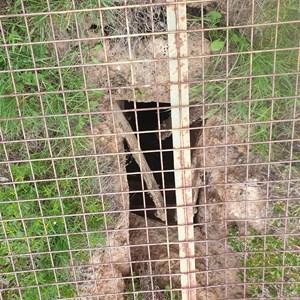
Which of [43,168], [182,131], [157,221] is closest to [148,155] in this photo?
[157,221]

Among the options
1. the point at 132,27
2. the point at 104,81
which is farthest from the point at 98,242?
the point at 132,27

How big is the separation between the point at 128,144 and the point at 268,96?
779 millimetres

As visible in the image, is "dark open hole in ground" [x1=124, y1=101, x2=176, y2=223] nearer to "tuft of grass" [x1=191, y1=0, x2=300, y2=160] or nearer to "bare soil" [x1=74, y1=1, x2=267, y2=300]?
"bare soil" [x1=74, y1=1, x2=267, y2=300]

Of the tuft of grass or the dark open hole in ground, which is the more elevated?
the tuft of grass

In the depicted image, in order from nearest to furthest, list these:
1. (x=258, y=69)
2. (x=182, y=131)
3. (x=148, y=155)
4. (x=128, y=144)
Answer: (x=182, y=131), (x=258, y=69), (x=128, y=144), (x=148, y=155)

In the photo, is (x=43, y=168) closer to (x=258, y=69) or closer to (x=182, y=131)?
(x=182, y=131)

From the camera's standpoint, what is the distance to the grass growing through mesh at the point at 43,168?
7.20 feet

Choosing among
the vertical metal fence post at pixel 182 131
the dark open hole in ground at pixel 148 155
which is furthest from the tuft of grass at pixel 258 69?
the dark open hole in ground at pixel 148 155

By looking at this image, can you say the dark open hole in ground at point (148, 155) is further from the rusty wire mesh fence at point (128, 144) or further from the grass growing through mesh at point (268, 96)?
the grass growing through mesh at point (268, 96)

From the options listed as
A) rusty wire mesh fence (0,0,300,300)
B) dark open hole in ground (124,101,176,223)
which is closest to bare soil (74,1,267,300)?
rusty wire mesh fence (0,0,300,300)

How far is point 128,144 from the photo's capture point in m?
2.57

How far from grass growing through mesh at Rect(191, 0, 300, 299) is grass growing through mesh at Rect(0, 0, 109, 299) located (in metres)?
0.60

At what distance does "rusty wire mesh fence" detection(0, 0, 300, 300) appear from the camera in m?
2.14

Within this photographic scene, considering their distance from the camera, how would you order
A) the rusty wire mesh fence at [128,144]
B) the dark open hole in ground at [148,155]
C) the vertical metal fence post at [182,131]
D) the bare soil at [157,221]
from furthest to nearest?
1. the dark open hole in ground at [148,155]
2. the bare soil at [157,221]
3. the rusty wire mesh fence at [128,144]
4. the vertical metal fence post at [182,131]
